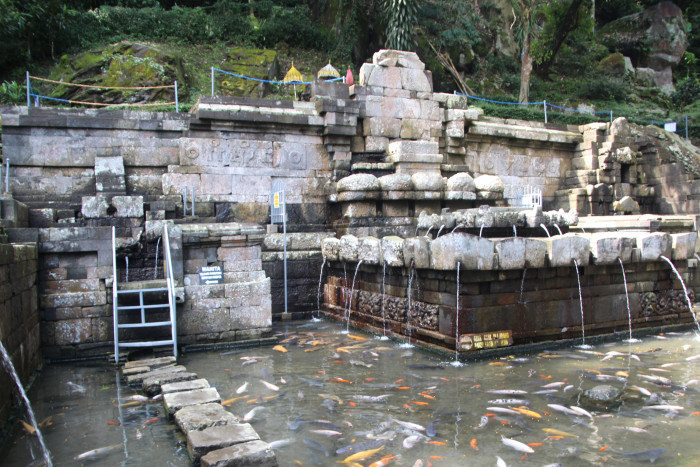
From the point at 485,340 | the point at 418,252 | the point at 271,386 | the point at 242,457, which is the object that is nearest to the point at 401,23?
the point at 418,252

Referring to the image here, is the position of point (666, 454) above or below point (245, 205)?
below

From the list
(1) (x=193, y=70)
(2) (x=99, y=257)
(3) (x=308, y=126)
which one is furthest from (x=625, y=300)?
(1) (x=193, y=70)

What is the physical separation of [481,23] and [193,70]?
621 inches

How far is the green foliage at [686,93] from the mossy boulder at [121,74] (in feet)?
78.7

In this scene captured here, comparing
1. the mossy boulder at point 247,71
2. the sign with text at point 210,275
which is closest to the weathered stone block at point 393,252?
the sign with text at point 210,275

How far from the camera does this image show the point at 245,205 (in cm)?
1008

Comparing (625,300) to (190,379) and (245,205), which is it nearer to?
(190,379)

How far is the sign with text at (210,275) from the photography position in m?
7.26

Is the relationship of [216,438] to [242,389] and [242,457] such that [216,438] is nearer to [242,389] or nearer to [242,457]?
[242,457]

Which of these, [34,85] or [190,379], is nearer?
[190,379]

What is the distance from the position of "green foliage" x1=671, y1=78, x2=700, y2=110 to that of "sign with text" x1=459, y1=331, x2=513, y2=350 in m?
25.3

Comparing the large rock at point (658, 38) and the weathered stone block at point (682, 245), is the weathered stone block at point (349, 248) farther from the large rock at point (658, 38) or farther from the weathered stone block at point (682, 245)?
the large rock at point (658, 38)

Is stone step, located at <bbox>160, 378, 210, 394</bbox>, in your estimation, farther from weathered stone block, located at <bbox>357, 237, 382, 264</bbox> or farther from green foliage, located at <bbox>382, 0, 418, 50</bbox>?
green foliage, located at <bbox>382, 0, 418, 50</bbox>

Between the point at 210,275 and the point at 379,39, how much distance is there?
20635mm
